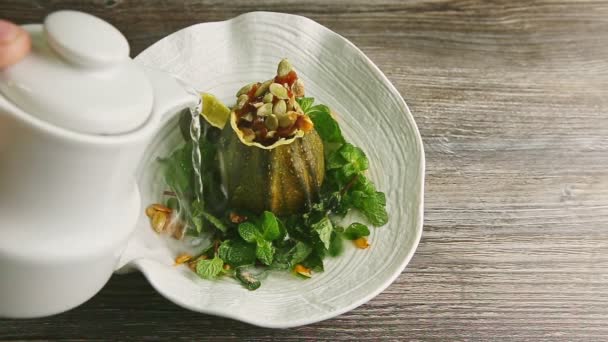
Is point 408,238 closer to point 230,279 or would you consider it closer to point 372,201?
point 372,201

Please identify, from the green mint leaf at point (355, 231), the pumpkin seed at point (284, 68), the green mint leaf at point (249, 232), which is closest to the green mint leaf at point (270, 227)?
the green mint leaf at point (249, 232)

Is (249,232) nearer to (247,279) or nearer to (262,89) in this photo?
(247,279)

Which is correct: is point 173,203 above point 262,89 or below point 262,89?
below

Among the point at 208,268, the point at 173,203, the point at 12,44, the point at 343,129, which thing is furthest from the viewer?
the point at 343,129

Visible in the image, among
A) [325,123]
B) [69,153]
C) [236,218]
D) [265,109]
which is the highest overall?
[69,153]

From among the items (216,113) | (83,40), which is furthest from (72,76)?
(216,113)
